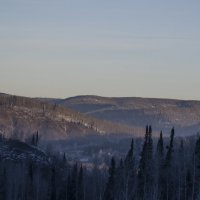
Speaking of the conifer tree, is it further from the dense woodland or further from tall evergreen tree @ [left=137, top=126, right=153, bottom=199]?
tall evergreen tree @ [left=137, top=126, right=153, bottom=199]

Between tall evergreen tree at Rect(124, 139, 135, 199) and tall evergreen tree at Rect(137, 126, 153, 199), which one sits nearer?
tall evergreen tree at Rect(137, 126, 153, 199)

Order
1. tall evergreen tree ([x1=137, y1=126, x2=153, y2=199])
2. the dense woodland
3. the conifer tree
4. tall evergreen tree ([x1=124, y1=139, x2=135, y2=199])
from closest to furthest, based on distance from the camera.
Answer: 1. the dense woodland
2. tall evergreen tree ([x1=137, y1=126, x2=153, y2=199])
3. tall evergreen tree ([x1=124, y1=139, x2=135, y2=199])
4. the conifer tree

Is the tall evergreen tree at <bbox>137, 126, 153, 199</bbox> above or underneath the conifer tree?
above

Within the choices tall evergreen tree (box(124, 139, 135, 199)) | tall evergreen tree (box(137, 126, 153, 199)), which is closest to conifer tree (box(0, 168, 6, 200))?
tall evergreen tree (box(124, 139, 135, 199))

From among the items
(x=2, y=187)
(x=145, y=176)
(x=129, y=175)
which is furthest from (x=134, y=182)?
(x=2, y=187)

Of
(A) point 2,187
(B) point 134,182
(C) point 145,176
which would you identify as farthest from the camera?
(A) point 2,187

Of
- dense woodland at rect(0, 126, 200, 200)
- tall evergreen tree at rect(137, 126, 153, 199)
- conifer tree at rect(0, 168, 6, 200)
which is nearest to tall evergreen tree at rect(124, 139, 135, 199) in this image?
dense woodland at rect(0, 126, 200, 200)

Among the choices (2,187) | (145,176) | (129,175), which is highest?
(145,176)

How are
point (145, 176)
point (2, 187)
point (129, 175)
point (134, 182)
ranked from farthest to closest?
point (2, 187)
point (134, 182)
point (129, 175)
point (145, 176)

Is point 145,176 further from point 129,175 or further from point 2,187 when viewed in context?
point 2,187

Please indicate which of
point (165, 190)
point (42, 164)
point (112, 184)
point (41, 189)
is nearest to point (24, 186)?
point (41, 189)

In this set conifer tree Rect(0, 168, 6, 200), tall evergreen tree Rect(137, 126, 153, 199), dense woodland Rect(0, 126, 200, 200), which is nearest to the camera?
dense woodland Rect(0, 126, 200, 200)

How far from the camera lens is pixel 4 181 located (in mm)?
141875

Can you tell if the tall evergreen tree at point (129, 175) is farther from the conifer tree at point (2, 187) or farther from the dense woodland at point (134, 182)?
the conifer tree at point (2, 187)
